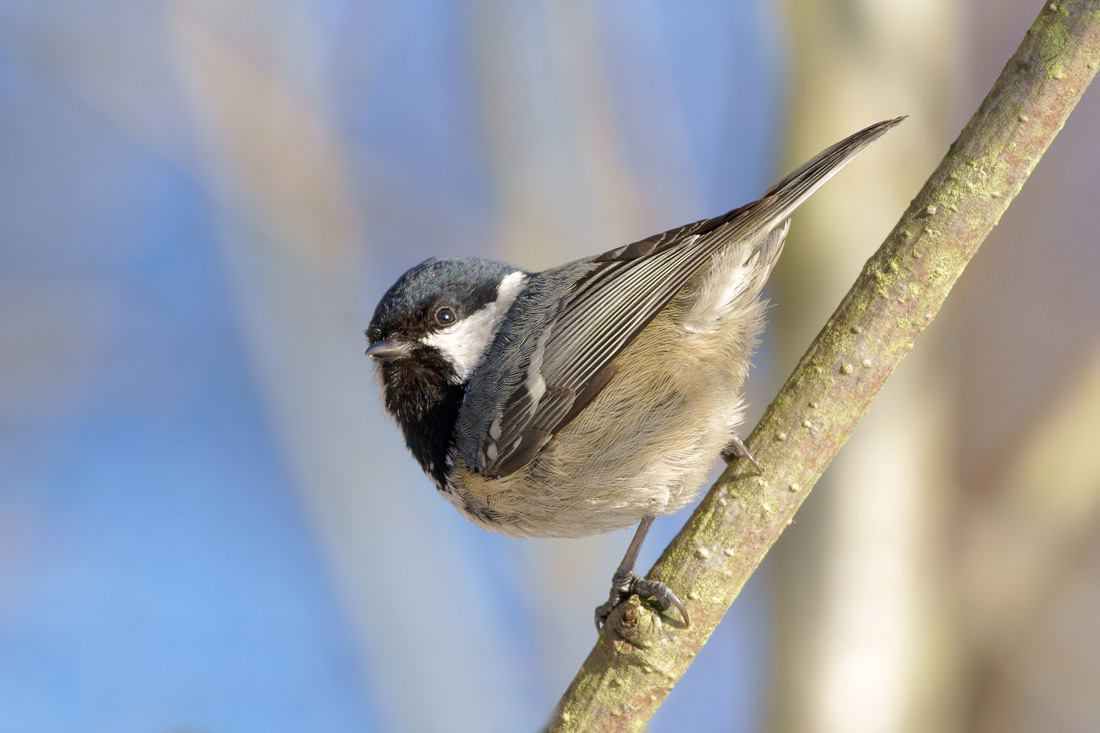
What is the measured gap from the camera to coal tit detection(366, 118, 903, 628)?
253 centimetres

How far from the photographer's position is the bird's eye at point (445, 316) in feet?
9.42

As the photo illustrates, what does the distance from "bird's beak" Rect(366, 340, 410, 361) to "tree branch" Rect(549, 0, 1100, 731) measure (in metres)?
1.11

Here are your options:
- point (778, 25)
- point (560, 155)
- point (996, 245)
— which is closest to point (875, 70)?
point (778, 25)

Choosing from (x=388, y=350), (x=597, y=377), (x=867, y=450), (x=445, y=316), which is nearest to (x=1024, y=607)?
(x=867, y=450)

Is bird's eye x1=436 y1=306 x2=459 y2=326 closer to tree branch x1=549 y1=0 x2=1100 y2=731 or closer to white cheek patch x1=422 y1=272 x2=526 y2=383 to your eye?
white cheek patch x1=422 y1=272 x2=526 y2=383

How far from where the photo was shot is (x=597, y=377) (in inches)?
102

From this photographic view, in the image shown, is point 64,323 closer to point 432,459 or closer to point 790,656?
point 432,459

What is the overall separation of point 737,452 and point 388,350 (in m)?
1.14

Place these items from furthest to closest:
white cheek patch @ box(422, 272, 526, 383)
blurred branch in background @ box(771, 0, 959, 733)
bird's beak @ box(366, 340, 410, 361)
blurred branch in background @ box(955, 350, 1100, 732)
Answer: blurred branch in background @ box(955, 350, 1100, 732)
blurred branch in background @ box(771, 0, 959, 733)
white cheek patch @ box(422, 272, 526, 383)
bird's beak @ box(366, 340, 410, 361)

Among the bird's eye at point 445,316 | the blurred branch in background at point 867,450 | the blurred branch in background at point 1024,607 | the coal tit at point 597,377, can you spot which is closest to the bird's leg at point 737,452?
the coal tit at point 597,377

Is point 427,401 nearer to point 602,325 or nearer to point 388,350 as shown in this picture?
point 388,350

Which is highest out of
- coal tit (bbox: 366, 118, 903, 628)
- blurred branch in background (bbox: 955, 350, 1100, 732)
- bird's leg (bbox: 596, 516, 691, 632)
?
coal tit (bbox: 366, 118, 903, 628)

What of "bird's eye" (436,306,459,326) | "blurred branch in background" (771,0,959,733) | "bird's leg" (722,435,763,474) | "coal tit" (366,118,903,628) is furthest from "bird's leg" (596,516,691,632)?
"blurred branch in background" (771,0,959,733)

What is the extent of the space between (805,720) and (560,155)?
3.18m
